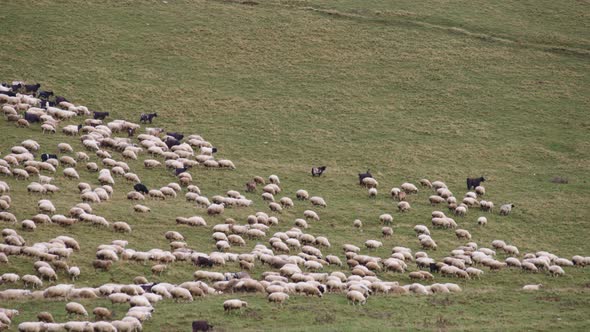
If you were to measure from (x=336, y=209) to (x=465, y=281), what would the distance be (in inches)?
305

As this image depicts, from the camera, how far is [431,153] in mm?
41406

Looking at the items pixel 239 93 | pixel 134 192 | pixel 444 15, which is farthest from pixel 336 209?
pixel 444 15

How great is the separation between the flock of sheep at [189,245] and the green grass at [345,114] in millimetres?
373

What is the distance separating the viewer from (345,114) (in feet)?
150

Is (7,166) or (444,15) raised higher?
(444,15)

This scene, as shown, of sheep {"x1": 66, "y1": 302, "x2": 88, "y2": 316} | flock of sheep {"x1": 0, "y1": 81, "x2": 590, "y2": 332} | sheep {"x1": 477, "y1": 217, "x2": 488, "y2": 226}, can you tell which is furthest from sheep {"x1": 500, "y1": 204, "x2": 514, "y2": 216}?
sheep {"x1": 66, "y1": 302, "x2": 88, "y2": 316}

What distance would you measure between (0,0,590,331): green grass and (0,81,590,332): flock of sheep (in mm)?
373

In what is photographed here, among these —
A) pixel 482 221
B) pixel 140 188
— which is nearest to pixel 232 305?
pixel 140 188

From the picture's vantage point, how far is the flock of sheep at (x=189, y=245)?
22.5 metres

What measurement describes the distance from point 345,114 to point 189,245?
64.7 ft

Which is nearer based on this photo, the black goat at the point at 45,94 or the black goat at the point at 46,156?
the black goat at the point at 46,156

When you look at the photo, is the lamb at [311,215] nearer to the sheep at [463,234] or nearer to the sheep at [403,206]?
the sheep at [403,206]

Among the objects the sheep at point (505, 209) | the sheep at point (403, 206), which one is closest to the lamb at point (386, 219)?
the sheep at point (403, 206)

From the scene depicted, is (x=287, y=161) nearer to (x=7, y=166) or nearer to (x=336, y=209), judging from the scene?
(x=336, y=209)
